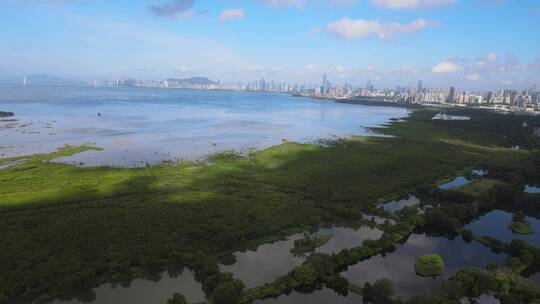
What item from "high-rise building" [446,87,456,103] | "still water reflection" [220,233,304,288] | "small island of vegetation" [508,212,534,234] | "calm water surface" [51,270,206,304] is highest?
"high-rise building" [446,87,456,103]

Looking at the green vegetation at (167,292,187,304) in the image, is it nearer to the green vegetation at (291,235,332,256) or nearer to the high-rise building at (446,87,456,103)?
the green vegetation at (291,235,332,256)

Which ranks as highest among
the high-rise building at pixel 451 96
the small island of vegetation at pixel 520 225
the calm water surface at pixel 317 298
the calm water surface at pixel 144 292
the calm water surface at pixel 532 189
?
the high-rise building at pixel 451 96

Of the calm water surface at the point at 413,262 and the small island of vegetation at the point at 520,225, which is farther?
the small island of vegetation at the point at 520,225

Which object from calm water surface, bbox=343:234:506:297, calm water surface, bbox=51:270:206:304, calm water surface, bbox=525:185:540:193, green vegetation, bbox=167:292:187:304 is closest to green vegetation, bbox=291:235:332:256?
calm water surface, bbox=343:234:506:297

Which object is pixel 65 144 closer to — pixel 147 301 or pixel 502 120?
pixel 147 301

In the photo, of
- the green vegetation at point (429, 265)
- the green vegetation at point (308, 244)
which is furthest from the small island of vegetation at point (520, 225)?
the green vegetation at point (308, 244)

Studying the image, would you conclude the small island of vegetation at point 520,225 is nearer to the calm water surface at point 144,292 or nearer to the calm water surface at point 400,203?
the calm water surface at point 400,203

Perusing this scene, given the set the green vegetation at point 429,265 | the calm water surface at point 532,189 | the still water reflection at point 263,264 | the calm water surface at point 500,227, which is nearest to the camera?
the still water reflection at point 263,264
